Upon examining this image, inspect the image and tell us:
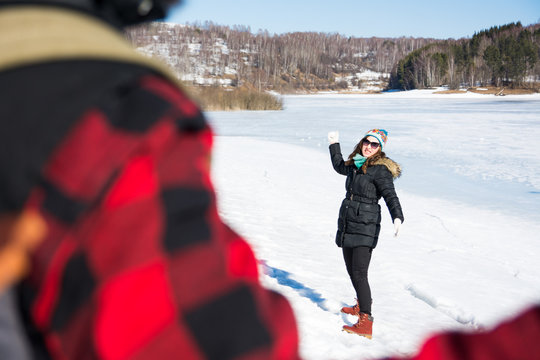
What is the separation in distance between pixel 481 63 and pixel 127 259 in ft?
266

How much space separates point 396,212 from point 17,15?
11.8 ft

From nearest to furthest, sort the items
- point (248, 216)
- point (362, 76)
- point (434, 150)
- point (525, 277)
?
point (525, 277)
point (248, 216)
point (434, 150)
point (362, 76)

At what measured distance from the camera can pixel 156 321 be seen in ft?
1.20

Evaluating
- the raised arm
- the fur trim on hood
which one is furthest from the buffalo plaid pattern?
the raised arm

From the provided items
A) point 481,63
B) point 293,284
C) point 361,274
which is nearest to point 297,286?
point 293,284

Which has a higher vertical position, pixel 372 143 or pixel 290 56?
pixel 290 56

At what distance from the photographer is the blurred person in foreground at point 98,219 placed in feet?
1.19

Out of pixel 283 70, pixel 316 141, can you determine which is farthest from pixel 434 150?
pixel 283 70

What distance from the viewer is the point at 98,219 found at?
14.7 inches

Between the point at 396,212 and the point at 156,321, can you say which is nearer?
the point at 156,321

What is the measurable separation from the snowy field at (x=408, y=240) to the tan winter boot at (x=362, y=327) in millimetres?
57

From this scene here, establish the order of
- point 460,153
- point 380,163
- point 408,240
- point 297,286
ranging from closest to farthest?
1. point 380,163
2. point 297,286
3. point 408,240
4. point 460,153

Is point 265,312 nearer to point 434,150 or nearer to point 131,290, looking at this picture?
point 131,290

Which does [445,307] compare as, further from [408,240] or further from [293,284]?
[408,240]
